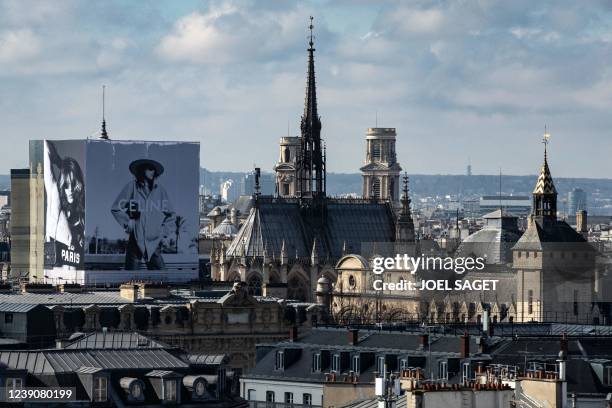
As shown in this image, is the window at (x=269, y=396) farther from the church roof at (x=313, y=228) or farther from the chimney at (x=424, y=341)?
the church roof at (x=313, y=228)

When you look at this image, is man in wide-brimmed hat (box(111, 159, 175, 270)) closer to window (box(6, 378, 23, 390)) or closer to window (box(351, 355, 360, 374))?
window (box(351, 355, 360, 374))

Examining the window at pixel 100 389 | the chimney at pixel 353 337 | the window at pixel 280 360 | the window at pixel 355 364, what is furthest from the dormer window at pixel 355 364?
the window at pixel 100 389

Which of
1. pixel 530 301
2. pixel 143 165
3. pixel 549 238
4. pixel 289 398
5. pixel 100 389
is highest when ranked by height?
pixel 143 165

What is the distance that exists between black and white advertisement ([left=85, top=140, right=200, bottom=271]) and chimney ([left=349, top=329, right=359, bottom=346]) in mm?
61913

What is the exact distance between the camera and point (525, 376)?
71875 mm

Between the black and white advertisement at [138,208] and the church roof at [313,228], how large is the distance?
2673cm

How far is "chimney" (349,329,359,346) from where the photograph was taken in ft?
331

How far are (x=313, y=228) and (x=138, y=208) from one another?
1304 inches

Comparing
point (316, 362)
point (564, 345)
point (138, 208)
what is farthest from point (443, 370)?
point (138, 208)

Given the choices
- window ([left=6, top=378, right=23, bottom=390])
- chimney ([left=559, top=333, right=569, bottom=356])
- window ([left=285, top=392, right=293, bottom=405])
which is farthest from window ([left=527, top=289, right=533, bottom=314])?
window ([left=6, top=378, right=23, bottom=390])

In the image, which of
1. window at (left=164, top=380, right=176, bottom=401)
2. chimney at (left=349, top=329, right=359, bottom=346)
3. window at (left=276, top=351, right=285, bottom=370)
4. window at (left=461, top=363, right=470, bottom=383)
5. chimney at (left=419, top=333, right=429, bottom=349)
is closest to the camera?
window at (left=164, top=380, right=176, bottom=401)

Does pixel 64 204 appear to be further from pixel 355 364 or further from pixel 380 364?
pixel 380 364

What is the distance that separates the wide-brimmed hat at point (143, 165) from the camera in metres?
164

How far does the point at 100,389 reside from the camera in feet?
272
